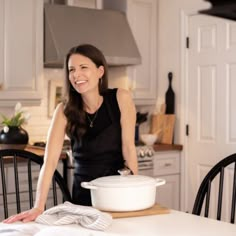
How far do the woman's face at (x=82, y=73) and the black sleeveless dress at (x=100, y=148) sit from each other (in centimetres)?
17

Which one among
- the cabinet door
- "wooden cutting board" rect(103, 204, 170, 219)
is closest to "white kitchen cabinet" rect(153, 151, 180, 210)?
the cabinet door

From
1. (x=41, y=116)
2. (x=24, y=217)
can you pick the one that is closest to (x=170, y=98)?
(x=41, y=116)

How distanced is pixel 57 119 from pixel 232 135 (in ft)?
6.72

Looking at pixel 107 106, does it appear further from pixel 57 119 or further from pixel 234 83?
pixel 234 83

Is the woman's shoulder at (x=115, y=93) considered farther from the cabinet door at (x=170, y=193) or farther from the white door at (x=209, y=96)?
the cabinet door at (x=170, y=193)

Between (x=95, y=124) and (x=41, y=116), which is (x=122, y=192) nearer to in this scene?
(x=95, y=124)

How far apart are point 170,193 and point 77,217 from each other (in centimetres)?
260

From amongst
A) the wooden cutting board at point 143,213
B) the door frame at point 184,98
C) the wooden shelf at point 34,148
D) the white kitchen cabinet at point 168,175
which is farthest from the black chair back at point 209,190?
the door frame at point 184,98

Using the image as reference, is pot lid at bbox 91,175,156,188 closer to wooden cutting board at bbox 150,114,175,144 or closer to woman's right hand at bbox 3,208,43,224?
woman's right hand at bbox 3,208,43,224

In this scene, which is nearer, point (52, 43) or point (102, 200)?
point (102, 200)

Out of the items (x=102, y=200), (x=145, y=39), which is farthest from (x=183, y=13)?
(x=102, y=200)

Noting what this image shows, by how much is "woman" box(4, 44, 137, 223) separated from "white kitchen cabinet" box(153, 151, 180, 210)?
1.83m

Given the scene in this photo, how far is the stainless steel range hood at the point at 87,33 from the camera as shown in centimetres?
370

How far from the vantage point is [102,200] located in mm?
1636
